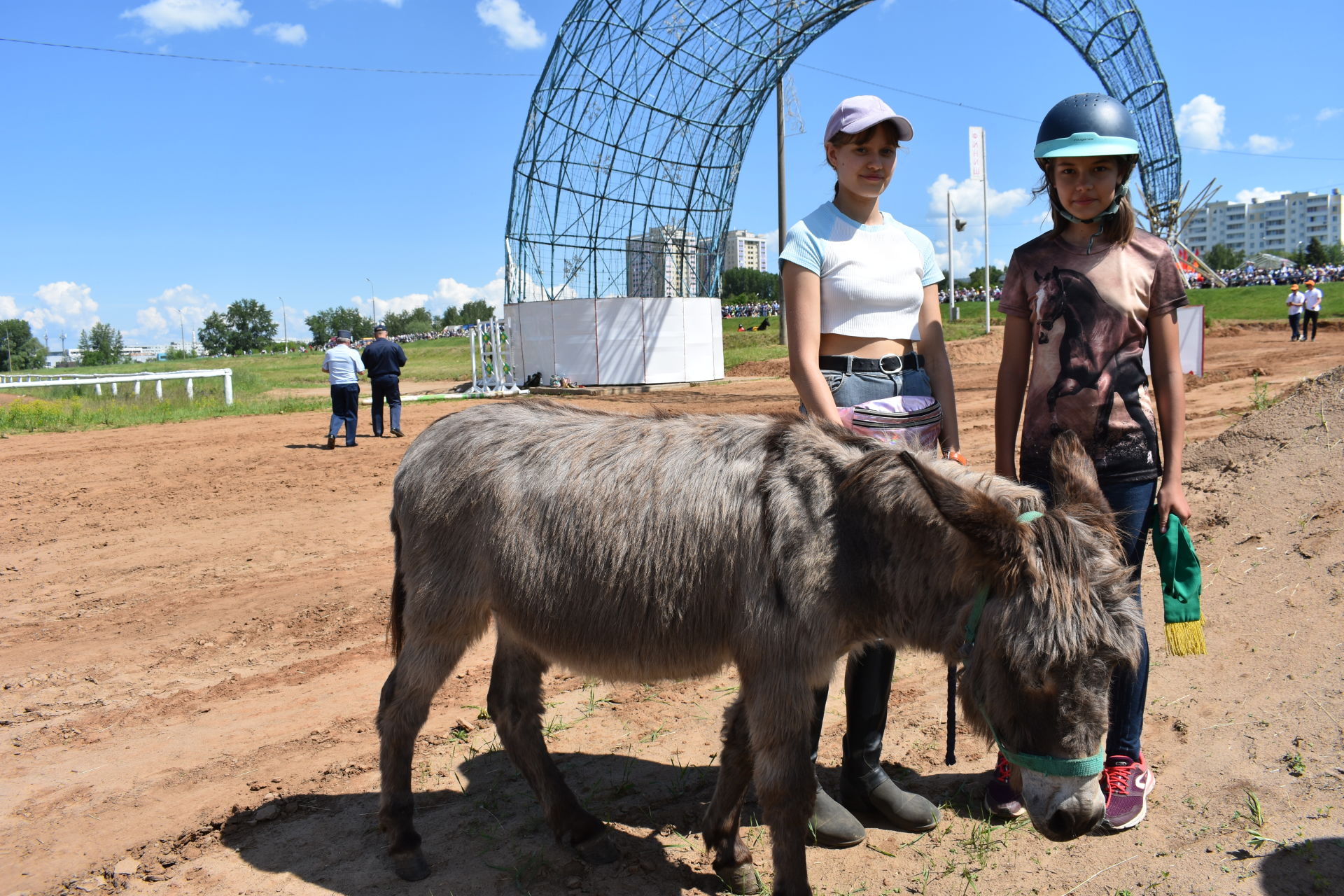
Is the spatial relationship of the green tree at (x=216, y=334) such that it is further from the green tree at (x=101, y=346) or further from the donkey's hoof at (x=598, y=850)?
the donkey's hoof at (x=598, y=850)

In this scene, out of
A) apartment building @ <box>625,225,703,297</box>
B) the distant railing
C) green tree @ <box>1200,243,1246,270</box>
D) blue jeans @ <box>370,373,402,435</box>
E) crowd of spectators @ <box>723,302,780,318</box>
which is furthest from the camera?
green tree @ <box>1200,243,1246,270</box>

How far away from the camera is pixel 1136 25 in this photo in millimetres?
23672

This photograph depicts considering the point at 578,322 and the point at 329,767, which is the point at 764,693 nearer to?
the point at 329,767

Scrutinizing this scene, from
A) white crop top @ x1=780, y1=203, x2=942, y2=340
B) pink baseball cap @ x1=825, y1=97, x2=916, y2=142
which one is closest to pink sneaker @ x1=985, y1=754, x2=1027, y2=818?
white crop top @ x1=780, y1=203, x2=942, y2=340

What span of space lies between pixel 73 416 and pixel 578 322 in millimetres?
11970

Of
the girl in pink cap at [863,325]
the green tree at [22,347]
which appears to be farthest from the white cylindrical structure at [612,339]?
the green tree at [22,347]

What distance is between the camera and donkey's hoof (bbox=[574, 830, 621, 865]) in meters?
3.19

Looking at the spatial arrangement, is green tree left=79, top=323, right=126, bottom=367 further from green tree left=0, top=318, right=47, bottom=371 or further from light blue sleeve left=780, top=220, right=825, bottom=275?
light blue sleeve left=780, top=220, right=825, bottom=275

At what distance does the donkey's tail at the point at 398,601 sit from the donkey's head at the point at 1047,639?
2.23 metres

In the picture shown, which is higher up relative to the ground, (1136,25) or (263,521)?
Result: (1136,25)

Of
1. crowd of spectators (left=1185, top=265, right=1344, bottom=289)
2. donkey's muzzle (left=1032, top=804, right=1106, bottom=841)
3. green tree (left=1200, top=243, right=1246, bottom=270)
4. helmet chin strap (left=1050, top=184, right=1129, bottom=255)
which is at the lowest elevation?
donkey's muzzle (left=1032, top=804, right=1106, bottom=841)

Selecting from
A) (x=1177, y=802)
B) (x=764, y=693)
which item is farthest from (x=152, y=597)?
(x=1177, y=802)

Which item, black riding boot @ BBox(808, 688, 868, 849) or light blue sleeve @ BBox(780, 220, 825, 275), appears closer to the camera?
light blue sleeve @ BBox(780, 220, 825, 275)

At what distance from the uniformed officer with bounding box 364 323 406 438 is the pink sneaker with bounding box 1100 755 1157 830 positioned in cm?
1281
